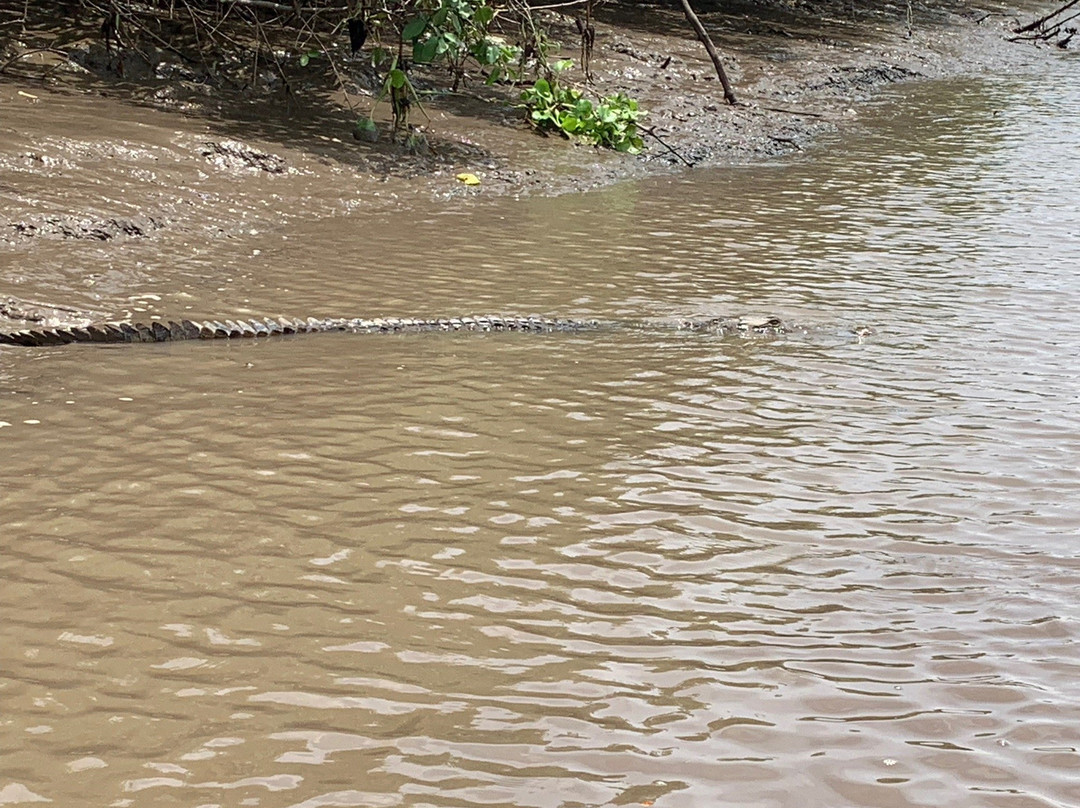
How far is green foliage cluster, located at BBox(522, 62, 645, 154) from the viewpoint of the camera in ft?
34.1


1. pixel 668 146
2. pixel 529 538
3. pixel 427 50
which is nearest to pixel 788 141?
pixel 668 146

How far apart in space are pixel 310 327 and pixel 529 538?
2.29 meters

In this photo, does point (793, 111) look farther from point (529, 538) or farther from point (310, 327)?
point (529, 538)

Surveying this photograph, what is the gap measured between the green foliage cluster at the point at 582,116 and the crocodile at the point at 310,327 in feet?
14.9

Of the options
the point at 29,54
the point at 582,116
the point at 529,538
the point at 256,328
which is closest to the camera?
the point at 529,538

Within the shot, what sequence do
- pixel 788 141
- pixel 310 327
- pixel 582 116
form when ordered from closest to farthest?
pixel 310 327 → pixel 582 116 → pixel 788 141

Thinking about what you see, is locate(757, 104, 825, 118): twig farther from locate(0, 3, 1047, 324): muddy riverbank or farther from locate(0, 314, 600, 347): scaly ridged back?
locate(0, 314, 600, 347): scaly ridged back

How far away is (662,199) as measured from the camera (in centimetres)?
932

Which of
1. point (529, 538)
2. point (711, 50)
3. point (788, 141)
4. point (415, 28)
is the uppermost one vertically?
point (711, 50)

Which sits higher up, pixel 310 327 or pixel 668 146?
pixel 668 146

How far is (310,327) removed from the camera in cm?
578

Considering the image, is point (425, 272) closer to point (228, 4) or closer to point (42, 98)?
point (42, 98)

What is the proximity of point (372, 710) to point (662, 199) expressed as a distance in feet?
22.6

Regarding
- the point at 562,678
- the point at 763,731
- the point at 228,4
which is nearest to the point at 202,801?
the point at 562,678
